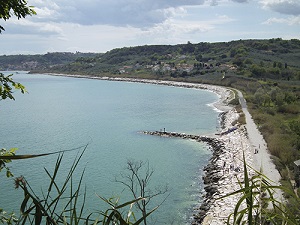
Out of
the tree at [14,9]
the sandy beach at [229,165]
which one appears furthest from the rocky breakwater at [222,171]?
the tree at [14,9]

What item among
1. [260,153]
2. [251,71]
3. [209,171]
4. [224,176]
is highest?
[251,71]

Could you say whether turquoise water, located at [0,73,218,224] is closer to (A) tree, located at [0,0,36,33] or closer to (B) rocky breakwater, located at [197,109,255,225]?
(B) rocky breakwater, located at [197,109,255,225]

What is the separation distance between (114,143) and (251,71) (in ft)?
194

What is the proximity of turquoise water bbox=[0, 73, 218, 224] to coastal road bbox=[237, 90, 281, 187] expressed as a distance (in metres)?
3.56

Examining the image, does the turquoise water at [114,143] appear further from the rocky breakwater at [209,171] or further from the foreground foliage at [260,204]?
the foreground foliage at [260,204]

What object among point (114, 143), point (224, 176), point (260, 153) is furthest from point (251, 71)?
point (224, 176)

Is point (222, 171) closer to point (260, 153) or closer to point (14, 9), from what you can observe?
point (260, 153)

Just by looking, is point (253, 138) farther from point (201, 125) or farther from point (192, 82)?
point (192, 82)

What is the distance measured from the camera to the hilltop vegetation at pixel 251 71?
27.2 m

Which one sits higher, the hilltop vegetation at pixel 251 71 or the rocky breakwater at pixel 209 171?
the hilltop vegetation at pixel 251 71

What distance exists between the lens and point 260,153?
23.4 metres

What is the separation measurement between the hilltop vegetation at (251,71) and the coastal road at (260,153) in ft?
1.47

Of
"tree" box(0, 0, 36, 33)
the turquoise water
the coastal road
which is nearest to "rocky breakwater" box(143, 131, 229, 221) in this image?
the turquoise water

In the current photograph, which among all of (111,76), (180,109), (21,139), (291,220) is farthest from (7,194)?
(111,76)
